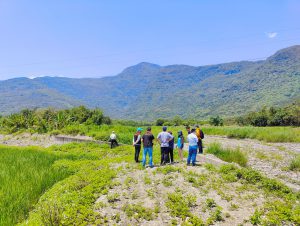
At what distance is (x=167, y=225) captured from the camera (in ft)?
30.3

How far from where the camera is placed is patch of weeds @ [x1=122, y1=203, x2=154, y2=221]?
9752mm

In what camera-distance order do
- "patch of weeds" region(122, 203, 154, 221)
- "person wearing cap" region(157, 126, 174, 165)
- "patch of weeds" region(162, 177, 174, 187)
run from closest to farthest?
"patch of weeds" region(122, 203, 154, 221) → "patch of weeds" region(162, 177, 174, 187) → "person wearing cap" region(157, 126, 174, 165)

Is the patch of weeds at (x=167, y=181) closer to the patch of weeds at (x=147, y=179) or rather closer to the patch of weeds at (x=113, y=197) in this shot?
the patch of weeds at (x=147, y=179)

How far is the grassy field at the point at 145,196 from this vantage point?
9508 mm

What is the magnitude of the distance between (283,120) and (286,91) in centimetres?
13881

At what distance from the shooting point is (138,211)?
400 inches

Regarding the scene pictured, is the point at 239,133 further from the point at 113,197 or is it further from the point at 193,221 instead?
the point at 193,221

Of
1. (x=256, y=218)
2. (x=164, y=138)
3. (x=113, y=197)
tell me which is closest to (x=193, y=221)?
(x=256, y=218)

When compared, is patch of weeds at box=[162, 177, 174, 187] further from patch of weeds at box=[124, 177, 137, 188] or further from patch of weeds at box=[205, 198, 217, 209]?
patch of weeds at box=[205, 198, 217, 209]

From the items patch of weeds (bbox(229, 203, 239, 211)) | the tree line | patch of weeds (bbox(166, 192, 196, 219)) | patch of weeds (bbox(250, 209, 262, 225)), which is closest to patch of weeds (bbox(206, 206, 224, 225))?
patch of weeds (bbox(229, 203, 239, 211))

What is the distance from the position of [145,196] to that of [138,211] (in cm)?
131

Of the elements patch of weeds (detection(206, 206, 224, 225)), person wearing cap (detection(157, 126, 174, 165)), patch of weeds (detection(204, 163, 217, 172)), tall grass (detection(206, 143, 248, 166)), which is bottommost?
tall grass (detection(206, 143, 248, 166))

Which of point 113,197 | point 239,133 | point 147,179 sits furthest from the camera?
point 239,133

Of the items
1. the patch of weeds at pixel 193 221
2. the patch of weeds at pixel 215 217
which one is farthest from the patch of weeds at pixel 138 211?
the patch of weeds at pixel 215 217
